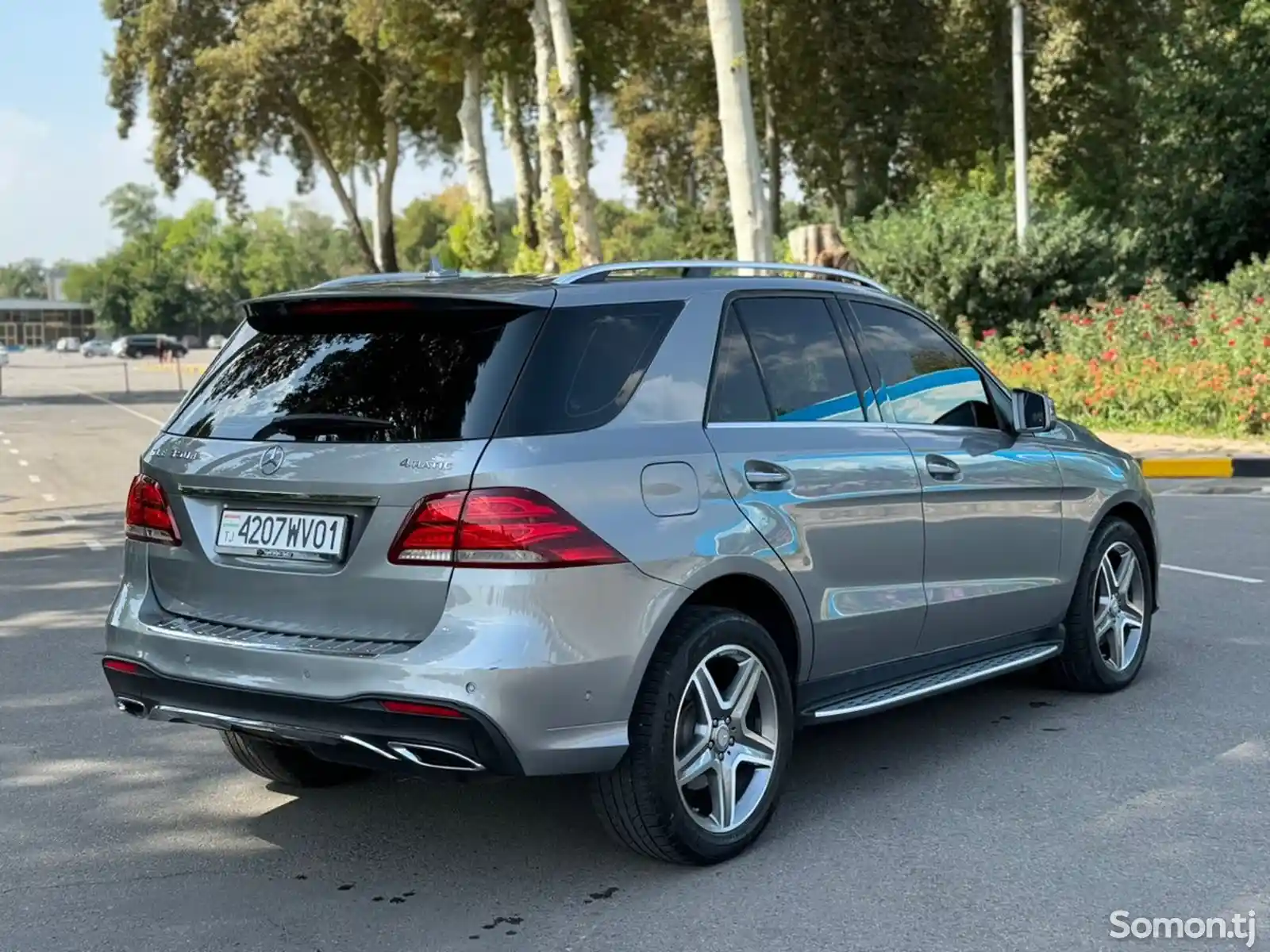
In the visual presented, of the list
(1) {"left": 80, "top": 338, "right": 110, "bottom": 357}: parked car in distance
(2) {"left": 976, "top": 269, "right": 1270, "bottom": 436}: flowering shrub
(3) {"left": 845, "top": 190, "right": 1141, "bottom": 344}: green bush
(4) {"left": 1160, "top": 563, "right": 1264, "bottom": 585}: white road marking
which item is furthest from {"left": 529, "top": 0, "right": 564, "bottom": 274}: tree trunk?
(1) {"left": 80, "top": 338, "right": 110, "bottom": 357}: parked car in distance

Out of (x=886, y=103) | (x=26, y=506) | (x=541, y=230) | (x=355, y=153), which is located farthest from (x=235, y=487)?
(x=355, y=153)

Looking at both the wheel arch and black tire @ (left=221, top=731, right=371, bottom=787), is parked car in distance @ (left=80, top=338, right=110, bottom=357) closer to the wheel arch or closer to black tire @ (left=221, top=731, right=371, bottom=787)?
black tire @ (left=221, top=731, right=371, bottom=787)

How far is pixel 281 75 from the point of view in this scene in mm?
46781

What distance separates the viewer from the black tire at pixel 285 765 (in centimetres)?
530

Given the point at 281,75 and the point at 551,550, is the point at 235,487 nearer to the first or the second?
the point at 551,550

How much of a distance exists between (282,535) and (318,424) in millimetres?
333

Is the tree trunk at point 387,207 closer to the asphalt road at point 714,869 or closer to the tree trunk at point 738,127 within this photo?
the tree trunk at point 738,127

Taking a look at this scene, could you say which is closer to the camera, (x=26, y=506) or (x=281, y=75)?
(x=26, y=506)

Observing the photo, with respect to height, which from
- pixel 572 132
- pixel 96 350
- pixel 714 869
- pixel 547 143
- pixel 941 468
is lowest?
pixel 714 869

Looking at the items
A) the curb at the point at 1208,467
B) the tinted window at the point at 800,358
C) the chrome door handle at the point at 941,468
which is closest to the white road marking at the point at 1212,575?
the chrome door handle at the point at 941,468

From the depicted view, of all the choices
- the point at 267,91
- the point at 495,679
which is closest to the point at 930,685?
the point at 495,679

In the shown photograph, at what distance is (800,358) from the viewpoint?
16.9ft

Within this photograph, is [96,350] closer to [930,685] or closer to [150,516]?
[150,516]

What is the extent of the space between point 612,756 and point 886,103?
40087 millimetres
